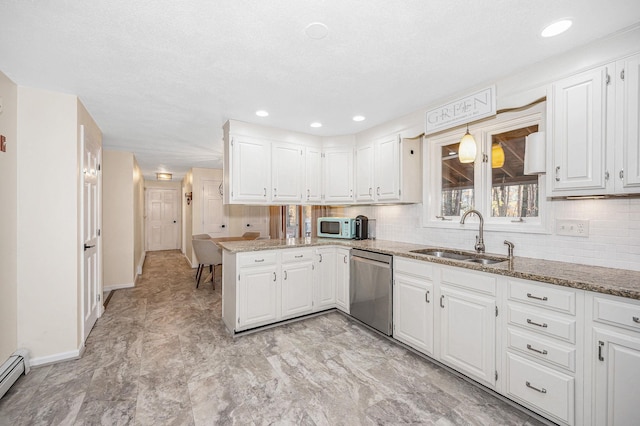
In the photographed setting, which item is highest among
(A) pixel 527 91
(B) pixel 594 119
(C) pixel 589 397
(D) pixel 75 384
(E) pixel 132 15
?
(E) pixel 132 15

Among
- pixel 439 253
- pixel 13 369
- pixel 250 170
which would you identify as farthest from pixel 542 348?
pixel 13 369

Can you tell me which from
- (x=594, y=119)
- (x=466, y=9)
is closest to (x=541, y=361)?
(x=594, y=119)

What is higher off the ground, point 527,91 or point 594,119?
point 527,91

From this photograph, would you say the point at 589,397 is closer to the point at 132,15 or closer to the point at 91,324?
the point at 132,15

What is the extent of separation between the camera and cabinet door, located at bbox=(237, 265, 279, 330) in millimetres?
2889

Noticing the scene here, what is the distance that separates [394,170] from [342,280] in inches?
58.6

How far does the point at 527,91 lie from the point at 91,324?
478cm

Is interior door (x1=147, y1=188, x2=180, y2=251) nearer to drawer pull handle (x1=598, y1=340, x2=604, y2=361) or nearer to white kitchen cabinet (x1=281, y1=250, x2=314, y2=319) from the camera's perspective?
white kitchen cabinet (x1=281, y1=250, x2=314, y2=319)

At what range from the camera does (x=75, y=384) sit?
2107mm

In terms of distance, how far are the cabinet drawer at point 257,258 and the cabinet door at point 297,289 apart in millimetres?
183

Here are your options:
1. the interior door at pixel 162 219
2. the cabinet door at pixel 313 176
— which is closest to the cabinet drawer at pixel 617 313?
the cabinet door at pixel 313 176

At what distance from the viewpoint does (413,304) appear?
2.50 metres

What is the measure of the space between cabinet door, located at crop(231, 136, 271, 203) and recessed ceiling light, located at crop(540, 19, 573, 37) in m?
2.75

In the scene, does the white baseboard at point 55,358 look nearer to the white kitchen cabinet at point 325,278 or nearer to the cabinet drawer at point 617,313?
the white kitchen cabinet at point 325,278
